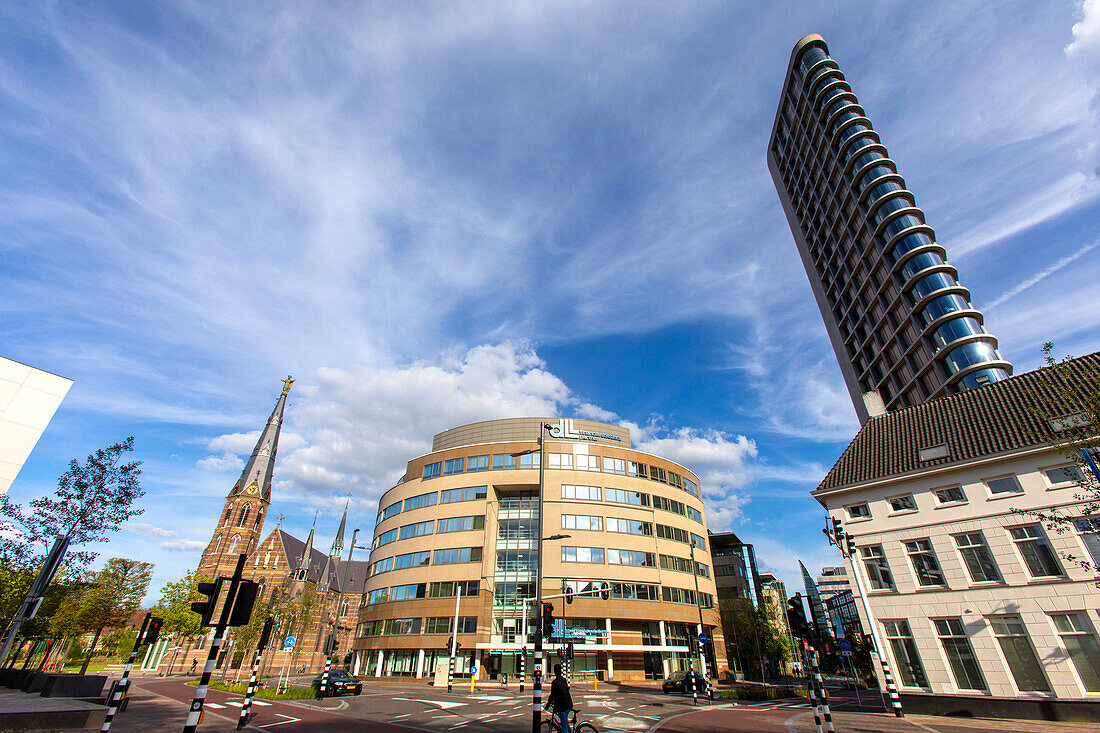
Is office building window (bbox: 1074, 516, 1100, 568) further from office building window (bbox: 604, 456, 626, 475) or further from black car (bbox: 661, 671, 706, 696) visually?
office building window (bbox: 604, 456, 626, 475)

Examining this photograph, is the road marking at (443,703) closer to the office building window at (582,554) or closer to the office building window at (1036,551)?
the office building window at (582,554)

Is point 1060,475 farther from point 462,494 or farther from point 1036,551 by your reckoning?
point 462,494

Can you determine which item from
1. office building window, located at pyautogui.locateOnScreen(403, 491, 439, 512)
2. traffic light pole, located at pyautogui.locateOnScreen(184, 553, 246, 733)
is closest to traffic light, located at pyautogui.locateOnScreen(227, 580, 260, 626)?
traffic light pole, located at pyautogui.locateOnScreen(184, 553, 246, 733)

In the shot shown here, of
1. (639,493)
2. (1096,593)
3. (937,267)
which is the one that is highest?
(937,267)

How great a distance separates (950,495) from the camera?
23.2m

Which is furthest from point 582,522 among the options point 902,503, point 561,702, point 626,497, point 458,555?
point 561,702

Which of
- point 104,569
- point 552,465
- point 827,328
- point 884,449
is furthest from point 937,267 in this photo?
point 104,569

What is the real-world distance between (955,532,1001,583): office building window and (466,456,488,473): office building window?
39.4 meters

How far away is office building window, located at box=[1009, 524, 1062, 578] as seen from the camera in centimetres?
1989

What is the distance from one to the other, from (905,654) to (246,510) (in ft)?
302

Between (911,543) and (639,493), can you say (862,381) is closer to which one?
(639,493)

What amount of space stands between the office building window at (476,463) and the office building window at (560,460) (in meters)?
7.03

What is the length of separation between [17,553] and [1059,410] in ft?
166

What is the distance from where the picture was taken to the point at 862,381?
54.5 meters
